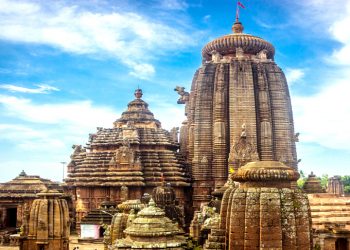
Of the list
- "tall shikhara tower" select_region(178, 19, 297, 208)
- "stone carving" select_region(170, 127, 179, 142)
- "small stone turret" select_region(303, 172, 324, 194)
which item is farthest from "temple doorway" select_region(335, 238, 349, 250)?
"stone carving" select_region(170, 127, 179, 142)

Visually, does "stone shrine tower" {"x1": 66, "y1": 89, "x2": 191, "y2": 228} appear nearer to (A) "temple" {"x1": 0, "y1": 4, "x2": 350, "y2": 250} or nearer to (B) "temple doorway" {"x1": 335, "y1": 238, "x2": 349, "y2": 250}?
(A) "temple" {"x1": 0, "y1": 4, "x2": 350, "y2": 250}

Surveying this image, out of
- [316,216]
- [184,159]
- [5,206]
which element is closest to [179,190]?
[184,159]

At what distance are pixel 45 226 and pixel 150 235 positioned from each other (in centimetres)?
1386

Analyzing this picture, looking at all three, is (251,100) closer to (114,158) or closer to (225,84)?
(225,84)

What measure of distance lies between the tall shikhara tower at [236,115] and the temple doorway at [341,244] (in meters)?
14.7

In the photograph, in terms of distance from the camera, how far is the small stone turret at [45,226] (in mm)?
27609

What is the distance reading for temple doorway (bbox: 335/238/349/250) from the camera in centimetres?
2098

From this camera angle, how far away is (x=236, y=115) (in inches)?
1469

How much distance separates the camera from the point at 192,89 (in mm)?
41438

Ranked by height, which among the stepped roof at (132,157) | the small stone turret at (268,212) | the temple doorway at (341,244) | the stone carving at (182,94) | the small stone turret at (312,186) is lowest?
the temple doorway at (341,244)

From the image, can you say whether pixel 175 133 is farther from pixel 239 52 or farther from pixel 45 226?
pixel 45 226

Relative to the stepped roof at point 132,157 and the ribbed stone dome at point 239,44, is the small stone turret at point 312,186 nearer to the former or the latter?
the stepped roof at point 132,157

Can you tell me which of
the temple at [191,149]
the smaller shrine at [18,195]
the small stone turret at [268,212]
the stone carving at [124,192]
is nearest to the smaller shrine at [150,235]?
the small stone turret at [268,212]

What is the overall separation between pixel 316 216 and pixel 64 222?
14804 millimetres
